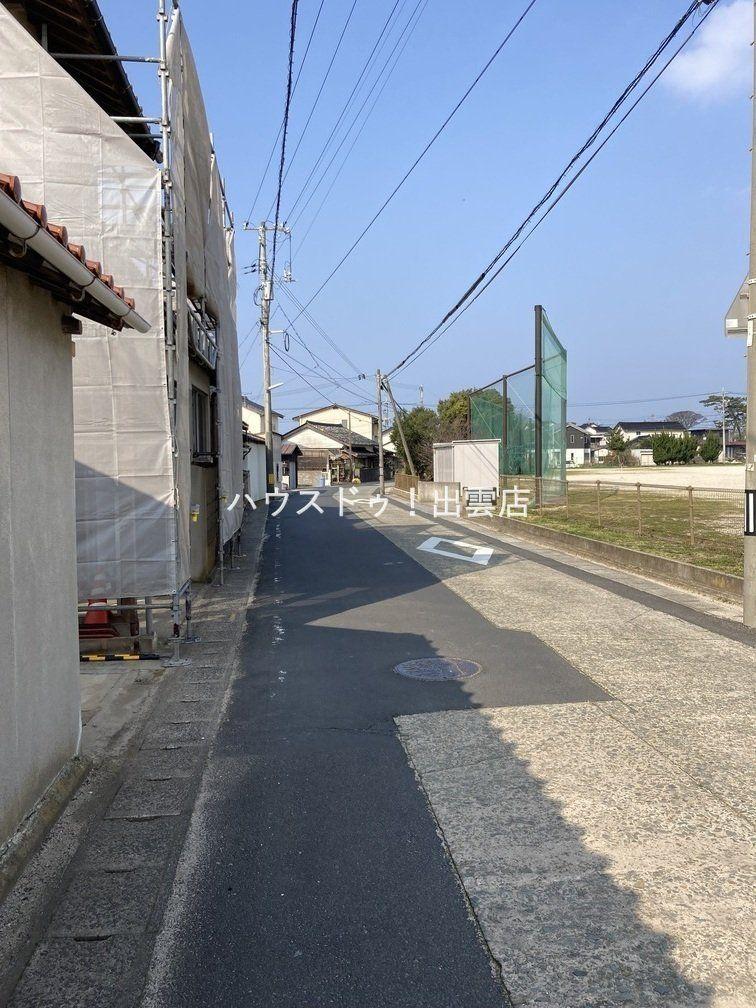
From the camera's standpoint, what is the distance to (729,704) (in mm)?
5797

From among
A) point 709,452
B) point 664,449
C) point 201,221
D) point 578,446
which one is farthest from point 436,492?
point 578,446

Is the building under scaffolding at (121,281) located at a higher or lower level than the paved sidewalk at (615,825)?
higher

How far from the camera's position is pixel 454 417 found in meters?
46.5

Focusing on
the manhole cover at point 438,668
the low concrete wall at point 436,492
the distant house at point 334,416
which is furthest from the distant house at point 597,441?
the manhole cover at point 438,668

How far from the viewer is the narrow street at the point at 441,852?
9.18 feet

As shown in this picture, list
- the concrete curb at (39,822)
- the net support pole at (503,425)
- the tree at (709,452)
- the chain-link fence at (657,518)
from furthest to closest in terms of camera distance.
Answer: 1. the tree at (709,452)
2. the net support pole at (503,425)
3. the chain-link fence at (657,518)
4. the concrete curb at (39,822)

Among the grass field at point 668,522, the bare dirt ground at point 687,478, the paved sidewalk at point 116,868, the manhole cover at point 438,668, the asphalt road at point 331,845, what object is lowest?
the paved sidewalk at point 116,868

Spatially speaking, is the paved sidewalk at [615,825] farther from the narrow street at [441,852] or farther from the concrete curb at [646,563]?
the concrete curb at [646,563]

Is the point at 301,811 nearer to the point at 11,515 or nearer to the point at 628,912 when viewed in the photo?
the point at 628,912

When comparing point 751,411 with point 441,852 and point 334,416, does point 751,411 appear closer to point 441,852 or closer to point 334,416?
point 441,852

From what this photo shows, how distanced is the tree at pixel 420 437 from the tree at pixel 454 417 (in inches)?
58.6

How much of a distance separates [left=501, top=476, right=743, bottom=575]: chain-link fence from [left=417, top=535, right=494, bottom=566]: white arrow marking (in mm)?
2088

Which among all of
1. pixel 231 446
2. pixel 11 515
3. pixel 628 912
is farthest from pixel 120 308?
pixel 231 446

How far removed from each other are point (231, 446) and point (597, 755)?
405 inches
